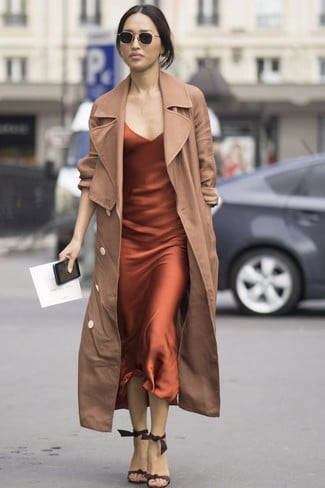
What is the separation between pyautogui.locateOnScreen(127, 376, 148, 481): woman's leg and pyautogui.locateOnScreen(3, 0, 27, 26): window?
61.2 meters

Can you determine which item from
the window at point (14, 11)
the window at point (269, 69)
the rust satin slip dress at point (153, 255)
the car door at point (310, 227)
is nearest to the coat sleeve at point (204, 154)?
the rust satin slip dress at point (153, 255)

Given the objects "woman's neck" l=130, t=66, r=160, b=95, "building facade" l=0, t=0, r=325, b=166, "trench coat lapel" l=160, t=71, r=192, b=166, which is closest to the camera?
"trench coat lapel" l=160, t=71, r=192, b=166

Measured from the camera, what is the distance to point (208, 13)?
6556 centimetres

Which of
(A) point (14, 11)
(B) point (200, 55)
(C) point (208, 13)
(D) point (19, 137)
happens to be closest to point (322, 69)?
(B) point (200, 55)

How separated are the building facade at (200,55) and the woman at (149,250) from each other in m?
55.2

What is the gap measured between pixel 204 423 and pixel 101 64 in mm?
11477

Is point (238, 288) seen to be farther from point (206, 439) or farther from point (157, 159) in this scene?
point (157, 159)

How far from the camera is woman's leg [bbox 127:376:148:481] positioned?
6242 millimetres

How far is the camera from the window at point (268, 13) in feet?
212

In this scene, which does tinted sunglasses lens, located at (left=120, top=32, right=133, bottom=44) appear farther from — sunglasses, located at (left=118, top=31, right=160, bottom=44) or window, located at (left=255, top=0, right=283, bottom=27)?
window, located at (left=255, top=0, right=283, bottom=27)

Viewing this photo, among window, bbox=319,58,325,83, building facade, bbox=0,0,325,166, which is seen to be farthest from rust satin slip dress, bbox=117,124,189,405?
window, bbox=319,58,325,83

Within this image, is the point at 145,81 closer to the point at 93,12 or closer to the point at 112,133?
the point at 112,133

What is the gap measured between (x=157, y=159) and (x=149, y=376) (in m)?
0.81

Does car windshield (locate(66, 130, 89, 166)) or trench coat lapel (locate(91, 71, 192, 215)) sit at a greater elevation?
trench coat lapel (locate(91, 71, 192, 215))
